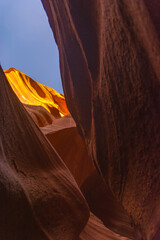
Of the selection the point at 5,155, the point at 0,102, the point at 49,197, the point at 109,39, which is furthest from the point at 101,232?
the point at 109,39

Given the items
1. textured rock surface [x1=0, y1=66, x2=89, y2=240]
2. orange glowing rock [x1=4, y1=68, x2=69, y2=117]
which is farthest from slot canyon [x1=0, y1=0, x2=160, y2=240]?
orange glowing rock [x1=4, y1=68, x2=69, y2=117]

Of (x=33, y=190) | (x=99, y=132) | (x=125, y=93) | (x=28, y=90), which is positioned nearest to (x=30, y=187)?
(x=33, y=190)

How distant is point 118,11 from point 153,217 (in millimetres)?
835

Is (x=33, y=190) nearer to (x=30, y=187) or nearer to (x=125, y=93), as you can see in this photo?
(x=30, y=187)

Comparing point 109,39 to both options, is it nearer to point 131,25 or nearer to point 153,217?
point 131,25

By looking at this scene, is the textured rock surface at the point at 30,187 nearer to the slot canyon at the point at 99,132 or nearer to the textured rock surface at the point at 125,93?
the slot canyon at the point at 99,132

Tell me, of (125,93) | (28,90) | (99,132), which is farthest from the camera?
(28,90)

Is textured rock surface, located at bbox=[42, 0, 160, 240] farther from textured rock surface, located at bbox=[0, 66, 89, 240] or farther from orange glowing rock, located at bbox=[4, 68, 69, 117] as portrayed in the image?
orange glowing rock, located at bbox=[4, 68, 69, 117]

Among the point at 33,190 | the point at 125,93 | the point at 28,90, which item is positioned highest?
the point at 125,93

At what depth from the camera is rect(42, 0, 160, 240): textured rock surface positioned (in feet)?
2.38

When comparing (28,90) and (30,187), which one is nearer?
(30,187)

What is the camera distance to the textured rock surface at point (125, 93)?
73 cm

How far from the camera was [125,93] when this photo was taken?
0.83 metres

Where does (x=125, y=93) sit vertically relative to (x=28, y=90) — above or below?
above
